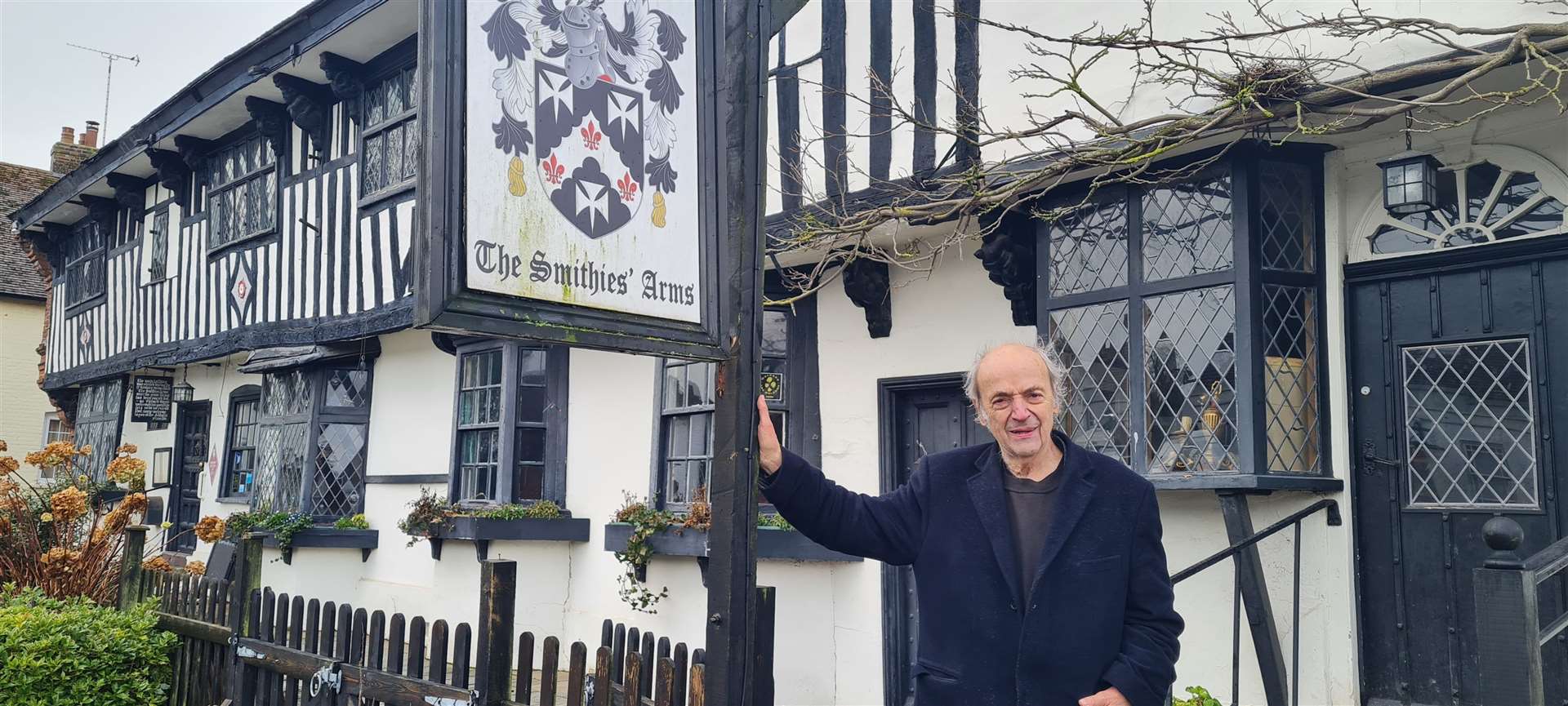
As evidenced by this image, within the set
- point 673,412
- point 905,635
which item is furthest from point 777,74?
point 905,635

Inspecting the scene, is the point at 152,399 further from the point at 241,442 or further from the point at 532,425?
the point at 532,425

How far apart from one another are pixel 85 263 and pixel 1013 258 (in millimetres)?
15491

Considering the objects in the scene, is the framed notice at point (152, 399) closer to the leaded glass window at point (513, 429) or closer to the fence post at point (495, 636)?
the leaded glass window at point (513, 429)

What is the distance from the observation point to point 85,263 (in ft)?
56.7

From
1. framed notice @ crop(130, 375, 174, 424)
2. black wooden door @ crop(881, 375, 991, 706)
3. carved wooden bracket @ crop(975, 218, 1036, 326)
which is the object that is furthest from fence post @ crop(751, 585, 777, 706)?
framed notice @ crop(130, 375, 174, 424)

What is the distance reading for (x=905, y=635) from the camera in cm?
763

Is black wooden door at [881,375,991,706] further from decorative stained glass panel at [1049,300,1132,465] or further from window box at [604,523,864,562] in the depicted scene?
decorative stained glass panel at [1049,300,1132,465]

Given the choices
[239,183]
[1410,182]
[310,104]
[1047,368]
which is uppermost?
[310,104]

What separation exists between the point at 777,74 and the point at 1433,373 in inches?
172

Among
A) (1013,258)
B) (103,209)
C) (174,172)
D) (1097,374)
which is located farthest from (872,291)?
(103,209)

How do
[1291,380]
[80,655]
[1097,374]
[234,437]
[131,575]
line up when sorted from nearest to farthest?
[1291,380]
[80,655]
[1097,374]
[131,575]
[234,437]

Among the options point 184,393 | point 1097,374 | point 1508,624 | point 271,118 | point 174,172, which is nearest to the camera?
point 1508,624

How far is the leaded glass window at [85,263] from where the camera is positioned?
660 inches

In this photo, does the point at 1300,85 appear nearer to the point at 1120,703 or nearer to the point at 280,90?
the point at 1120,703
